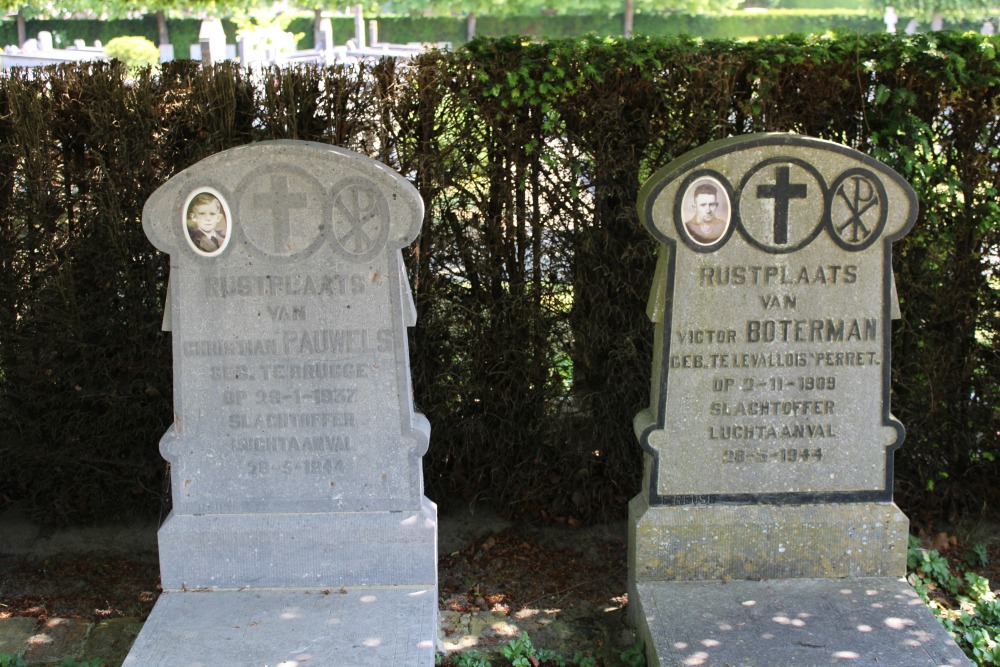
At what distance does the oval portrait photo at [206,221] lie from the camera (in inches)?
145

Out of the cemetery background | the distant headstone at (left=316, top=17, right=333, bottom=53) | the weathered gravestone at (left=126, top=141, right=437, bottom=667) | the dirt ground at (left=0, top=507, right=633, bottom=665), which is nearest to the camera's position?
the weathered gravestone at (left=126, top=141, right=437, bottom=667)

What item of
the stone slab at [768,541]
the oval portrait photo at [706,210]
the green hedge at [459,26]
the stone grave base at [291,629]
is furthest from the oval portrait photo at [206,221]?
the green hedge at [459,26]

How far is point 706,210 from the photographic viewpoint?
379 centimetres

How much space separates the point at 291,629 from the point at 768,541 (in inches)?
80.5

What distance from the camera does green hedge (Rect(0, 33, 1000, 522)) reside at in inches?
182

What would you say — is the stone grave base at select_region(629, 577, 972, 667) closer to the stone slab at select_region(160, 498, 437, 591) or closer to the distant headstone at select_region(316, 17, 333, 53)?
the stone slab at select_region(160, 498, 437, 591)

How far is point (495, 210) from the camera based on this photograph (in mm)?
4848

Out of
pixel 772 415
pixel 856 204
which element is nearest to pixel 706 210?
pixel 856 204

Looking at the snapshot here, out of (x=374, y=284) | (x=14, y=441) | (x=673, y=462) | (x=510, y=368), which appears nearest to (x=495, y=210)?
(x=510, y=368)

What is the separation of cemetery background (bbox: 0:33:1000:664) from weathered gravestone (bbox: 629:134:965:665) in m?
0.90

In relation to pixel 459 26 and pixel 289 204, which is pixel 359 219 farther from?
pixel 459 26

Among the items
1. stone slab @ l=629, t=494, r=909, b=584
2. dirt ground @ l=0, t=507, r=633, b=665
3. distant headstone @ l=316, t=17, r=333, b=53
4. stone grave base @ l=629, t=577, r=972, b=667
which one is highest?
distant headstone @ l=316, t=17, r=333, b=53

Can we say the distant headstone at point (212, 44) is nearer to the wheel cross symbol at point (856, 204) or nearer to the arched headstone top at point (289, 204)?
the arched headstone top at point (289, 204)

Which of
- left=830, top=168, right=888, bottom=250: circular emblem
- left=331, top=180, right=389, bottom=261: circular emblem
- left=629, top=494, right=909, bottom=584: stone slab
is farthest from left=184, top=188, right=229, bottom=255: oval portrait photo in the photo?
left=830, top=168, right=888, bottom=250: circular emblem
